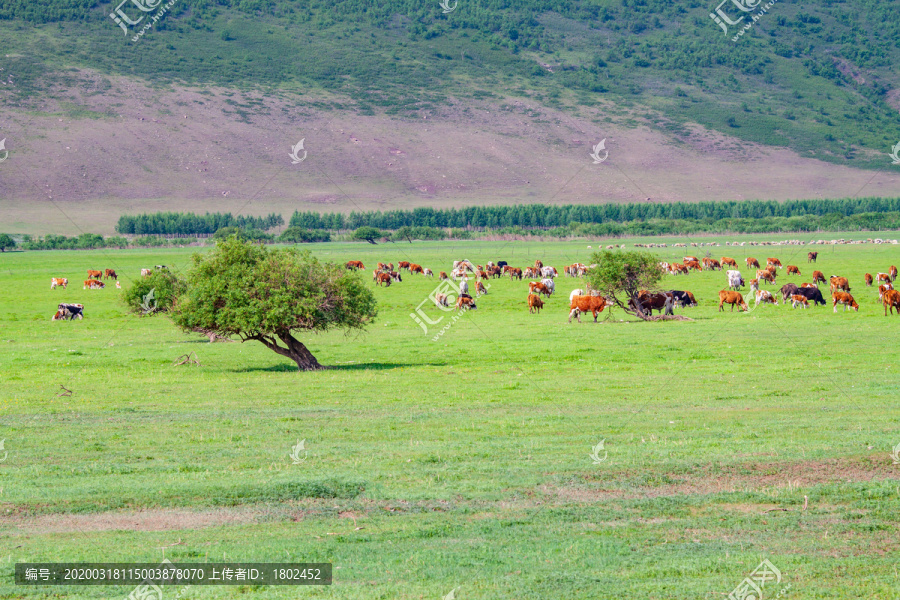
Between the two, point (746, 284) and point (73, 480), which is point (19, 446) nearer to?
point (73, 480)

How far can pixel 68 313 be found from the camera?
52062 mm

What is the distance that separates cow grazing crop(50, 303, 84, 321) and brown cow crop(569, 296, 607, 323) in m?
26.0

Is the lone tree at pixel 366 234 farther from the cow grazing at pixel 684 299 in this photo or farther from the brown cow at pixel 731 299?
the brown cow at pixel 731 299

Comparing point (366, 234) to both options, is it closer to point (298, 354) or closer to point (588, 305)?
point (588, 305)

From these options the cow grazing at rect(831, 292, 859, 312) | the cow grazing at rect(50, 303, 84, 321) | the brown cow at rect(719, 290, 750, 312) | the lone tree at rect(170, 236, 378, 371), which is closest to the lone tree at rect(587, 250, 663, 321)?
the brown cow at rect(719, 290, 750, 312)

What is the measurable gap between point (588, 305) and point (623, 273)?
2.55 m

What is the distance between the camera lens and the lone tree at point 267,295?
28094 millimetres

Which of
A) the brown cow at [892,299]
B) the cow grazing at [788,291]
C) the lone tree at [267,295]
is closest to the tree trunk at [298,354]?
the lone tree at [267,295]

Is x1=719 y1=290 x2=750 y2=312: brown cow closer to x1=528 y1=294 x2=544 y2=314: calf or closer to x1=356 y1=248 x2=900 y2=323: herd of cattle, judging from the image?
x1=356 y1=248 x2=900 y2=323: herd of cattle

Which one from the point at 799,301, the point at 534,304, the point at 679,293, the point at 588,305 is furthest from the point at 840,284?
the point at 588,305

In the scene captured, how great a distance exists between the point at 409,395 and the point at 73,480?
1050 centimetres

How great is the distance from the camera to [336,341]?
4000cm

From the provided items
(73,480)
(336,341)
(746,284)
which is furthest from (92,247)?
(73,480)

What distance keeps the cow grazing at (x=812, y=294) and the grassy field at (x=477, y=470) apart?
20.0 metres
